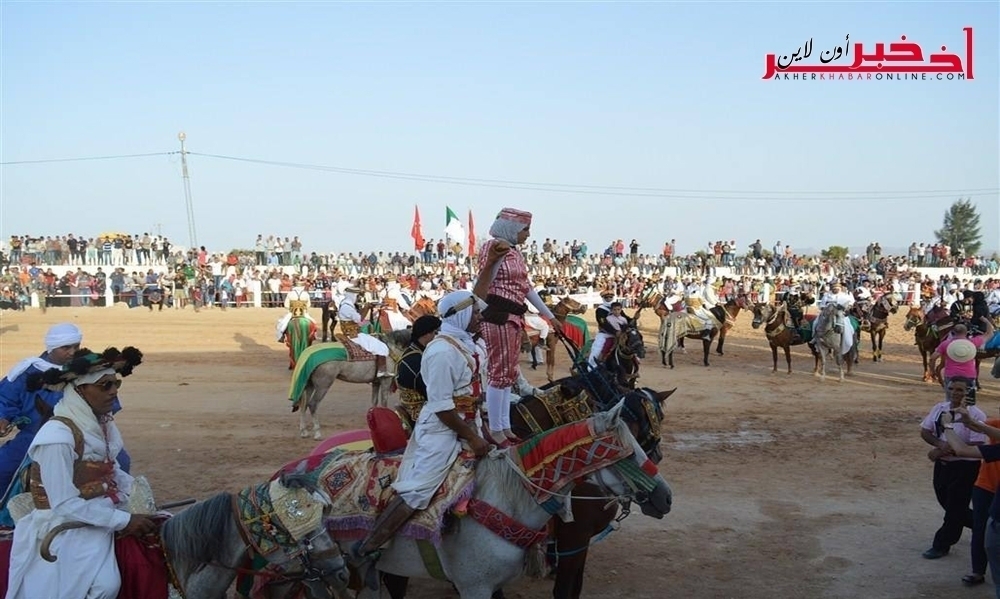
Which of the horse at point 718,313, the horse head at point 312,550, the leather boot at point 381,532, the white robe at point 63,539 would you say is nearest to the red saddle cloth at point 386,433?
the leather boot at point 381,532

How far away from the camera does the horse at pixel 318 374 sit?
14023 millimetres

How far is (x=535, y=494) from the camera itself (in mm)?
5629

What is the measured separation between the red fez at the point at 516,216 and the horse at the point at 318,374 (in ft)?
22.5

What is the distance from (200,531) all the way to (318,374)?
31.7 feet

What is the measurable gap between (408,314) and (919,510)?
45.1 ft

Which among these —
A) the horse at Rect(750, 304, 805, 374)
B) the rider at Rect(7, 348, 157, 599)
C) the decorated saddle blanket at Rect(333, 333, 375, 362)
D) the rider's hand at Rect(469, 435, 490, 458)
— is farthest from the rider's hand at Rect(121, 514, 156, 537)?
the horse at Rect(750, 304, 805, 374)

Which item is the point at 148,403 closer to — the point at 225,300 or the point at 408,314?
the point at 408,314

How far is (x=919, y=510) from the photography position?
33.3ft

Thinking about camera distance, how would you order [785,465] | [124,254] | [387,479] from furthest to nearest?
[124,254] → [785,465] → [387,479]

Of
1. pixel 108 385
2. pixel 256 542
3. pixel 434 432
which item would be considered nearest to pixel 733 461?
pixel 434 432

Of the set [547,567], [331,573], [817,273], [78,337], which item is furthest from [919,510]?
[817,273]

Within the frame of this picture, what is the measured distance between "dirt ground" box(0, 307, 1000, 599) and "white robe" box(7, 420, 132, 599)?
352cm

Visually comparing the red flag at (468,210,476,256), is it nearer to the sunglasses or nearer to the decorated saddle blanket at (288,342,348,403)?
the decorated saddle blanket at (288,342,348,403)

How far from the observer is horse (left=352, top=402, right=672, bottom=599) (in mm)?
5590
